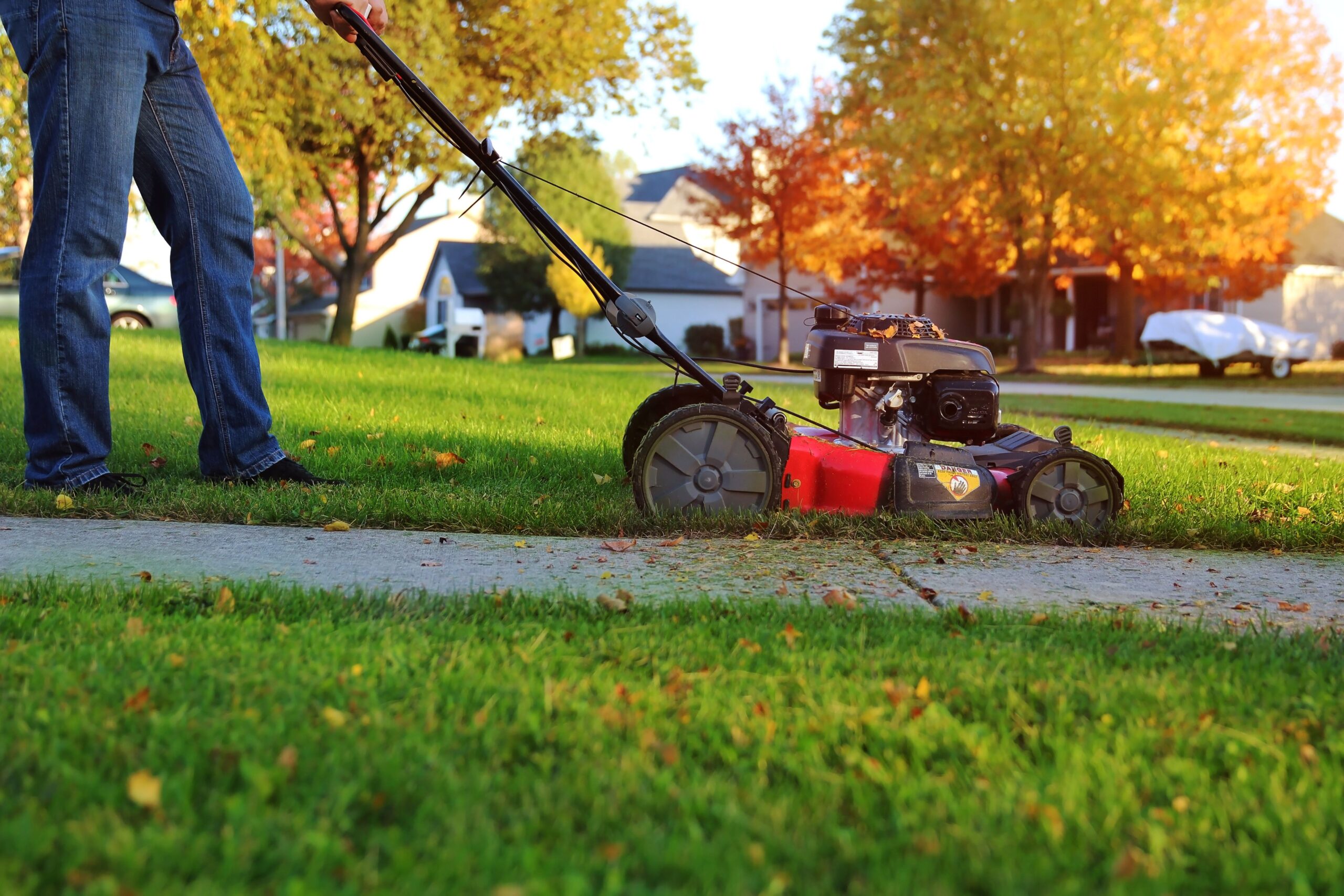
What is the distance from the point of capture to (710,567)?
10.6ft

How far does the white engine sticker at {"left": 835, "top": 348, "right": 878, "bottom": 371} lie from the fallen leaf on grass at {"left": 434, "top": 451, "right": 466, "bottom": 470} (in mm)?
1810

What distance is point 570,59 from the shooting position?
17.9 meters

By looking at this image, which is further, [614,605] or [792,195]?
[792,195]

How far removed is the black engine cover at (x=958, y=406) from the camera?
159 inches

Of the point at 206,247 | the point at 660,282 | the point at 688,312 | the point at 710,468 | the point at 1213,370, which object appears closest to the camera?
the point at 710,468

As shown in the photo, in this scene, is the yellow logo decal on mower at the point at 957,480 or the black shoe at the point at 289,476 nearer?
the yellow logo decal on mower at the point at 957,480

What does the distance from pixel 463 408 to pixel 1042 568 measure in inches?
183

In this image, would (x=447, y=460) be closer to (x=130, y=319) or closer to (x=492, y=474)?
(x=492, y=474)

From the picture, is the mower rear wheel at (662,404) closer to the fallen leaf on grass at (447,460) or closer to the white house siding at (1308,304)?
the fallen leaf on grass at (447,460)

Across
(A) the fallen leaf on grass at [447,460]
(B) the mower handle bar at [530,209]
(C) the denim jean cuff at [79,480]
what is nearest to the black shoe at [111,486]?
(C) the denim jean cuff at [79,480]

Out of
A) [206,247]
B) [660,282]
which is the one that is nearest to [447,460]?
[206,247]

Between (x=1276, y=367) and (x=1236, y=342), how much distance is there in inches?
40.4

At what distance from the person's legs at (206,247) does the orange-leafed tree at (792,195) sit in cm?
2572

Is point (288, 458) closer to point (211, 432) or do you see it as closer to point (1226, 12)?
point (211, 432)
